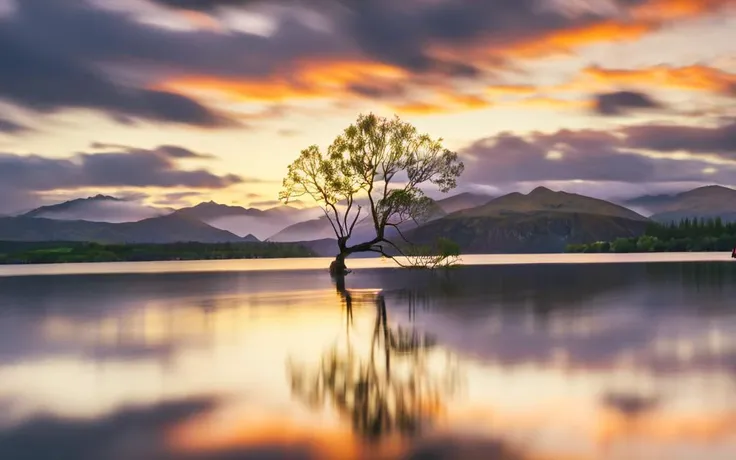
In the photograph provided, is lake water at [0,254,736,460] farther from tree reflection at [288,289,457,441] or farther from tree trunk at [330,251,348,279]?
tree trunk at [330,251,348,279]

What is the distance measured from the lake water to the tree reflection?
6cm

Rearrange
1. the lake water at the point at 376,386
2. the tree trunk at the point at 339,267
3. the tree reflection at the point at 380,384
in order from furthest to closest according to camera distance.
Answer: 1. the tree trunk at the point at 339,267
2. the tree reflection at the point at 380,384
3. the lake water at the point at 376,386

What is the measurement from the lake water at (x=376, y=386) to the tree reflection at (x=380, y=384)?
59mm

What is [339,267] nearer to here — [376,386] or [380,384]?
[380,384]

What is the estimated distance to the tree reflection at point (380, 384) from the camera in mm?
12094

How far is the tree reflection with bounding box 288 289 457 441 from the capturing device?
12.1 meters

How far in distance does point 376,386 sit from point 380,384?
236mm

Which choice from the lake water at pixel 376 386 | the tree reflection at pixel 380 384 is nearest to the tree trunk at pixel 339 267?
the lake water at pixel 376 386

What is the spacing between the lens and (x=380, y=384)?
15.3 metres

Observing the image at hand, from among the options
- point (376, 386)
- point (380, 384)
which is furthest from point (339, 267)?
point (376, 386)

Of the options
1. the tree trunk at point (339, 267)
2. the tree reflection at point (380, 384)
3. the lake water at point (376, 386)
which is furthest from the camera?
the tree trunk at point (339, 267)

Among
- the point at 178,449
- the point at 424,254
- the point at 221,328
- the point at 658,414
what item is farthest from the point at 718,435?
the point at 424,254

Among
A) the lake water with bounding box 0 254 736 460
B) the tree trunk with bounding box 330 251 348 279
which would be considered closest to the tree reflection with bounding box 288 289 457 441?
the lake water with bounding box 0 254 736 460

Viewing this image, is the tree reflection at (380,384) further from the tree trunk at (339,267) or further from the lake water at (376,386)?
the tree trunk at (339,267)
